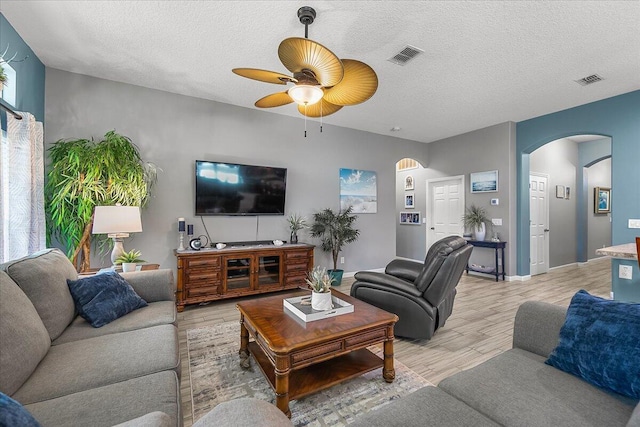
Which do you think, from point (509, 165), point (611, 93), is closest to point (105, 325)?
point (509, 165)

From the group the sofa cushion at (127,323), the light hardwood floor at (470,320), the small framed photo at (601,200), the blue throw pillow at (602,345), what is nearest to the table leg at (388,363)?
the light hardwood floor at (470,320)

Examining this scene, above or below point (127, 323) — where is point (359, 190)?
above

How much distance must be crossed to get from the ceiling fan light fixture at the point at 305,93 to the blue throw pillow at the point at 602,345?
2.04m

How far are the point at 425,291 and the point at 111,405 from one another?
2.24 m

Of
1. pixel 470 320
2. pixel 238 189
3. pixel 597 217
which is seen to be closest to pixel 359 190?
pixel 238 189

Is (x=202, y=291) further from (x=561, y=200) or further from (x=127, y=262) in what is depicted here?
(x=561, y=200)

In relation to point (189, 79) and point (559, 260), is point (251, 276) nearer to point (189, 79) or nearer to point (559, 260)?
point (189, 79)

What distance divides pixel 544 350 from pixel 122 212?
343 centimetres

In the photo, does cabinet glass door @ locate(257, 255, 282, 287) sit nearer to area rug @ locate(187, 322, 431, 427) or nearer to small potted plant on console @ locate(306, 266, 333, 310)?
area rug @ locate(187, 322, 431, 427)

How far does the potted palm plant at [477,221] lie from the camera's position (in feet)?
17.7

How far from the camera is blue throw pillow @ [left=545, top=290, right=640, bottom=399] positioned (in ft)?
3.60

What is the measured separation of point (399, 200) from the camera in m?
7.59

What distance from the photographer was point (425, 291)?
2.50 metres

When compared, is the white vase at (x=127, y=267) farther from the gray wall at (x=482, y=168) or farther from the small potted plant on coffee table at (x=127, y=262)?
the gray wall at (x=482, y=168)
